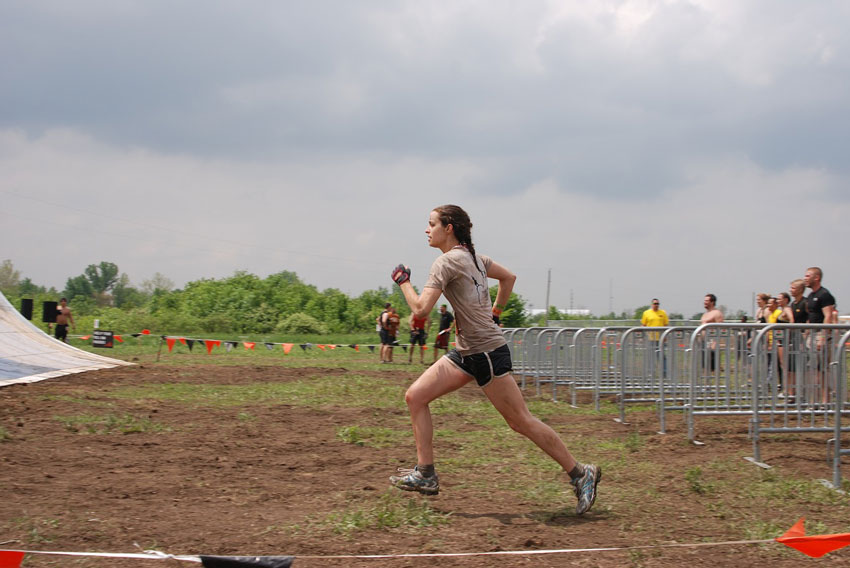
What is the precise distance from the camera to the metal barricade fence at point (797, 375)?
7.77 meters

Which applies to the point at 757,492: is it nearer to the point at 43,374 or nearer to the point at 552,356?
the point at 552,356

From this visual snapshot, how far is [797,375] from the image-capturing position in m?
7.96

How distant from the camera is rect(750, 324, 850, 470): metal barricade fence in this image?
25.5 feet

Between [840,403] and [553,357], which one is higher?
[553,357]

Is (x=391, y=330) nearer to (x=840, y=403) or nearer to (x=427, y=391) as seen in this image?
(x=840, y=403)

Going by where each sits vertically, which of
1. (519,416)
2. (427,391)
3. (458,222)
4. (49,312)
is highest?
(458,222)

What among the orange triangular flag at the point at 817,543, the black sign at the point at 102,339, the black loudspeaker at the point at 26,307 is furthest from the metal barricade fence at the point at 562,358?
the black loudspeaker at the point at 26,307

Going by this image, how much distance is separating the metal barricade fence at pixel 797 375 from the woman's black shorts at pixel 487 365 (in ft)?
11.5

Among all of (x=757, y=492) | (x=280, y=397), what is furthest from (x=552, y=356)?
(x=757, y=492)

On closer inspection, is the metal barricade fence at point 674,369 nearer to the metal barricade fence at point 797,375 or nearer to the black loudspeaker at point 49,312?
the metal barricade fence at point 797,375

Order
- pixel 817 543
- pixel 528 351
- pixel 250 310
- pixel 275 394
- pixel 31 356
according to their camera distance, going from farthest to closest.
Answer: pixel 250 310 → pixel 31 356 → pixel 528 351 → pixel 275 394 → pixel 817 543

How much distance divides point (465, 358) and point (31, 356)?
14.5 meters

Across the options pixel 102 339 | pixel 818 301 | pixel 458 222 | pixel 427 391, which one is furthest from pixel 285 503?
pixel 102 339

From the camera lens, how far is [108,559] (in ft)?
13.3
